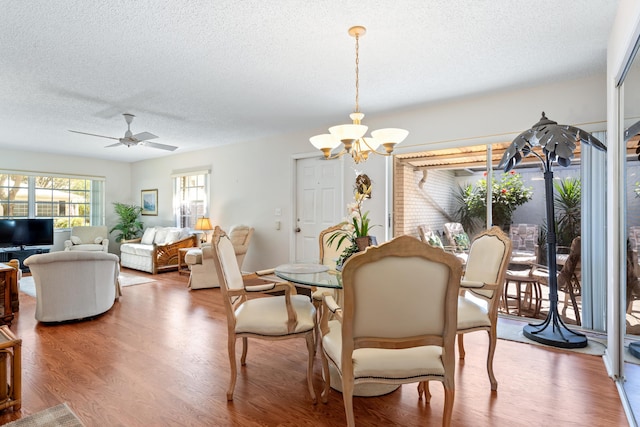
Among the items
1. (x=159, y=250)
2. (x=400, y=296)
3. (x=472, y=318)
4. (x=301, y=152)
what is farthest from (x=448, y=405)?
(x=159, y=250)

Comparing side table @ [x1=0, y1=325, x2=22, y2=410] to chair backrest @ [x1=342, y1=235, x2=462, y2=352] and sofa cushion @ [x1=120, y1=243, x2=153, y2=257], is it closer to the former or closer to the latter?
chair backrest @ [x1=342, y1=235, x2=462, y2=352]

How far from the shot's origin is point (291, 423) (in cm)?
198

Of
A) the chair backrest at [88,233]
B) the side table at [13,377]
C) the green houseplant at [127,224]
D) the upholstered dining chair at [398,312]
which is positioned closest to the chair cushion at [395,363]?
the upholstered dining chair at [398,312]

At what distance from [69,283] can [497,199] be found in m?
4.65

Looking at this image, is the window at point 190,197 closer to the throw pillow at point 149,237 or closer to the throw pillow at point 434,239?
the throw pillow at point 149,237

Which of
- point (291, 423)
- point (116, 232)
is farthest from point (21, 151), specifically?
point (291, 423)

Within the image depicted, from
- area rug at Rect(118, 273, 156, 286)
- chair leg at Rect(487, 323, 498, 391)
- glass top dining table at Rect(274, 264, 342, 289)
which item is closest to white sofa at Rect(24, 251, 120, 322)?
area rug at Rect(118, 273, 156, 286)

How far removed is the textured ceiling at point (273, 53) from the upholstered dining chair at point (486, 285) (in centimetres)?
152

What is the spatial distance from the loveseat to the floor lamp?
580 cm

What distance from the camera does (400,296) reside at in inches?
63.8

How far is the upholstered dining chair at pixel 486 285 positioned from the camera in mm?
2373

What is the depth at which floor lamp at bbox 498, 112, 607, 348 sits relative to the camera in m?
2.89

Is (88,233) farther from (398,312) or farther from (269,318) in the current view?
(398,312)

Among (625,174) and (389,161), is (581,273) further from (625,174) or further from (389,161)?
(389,161)
